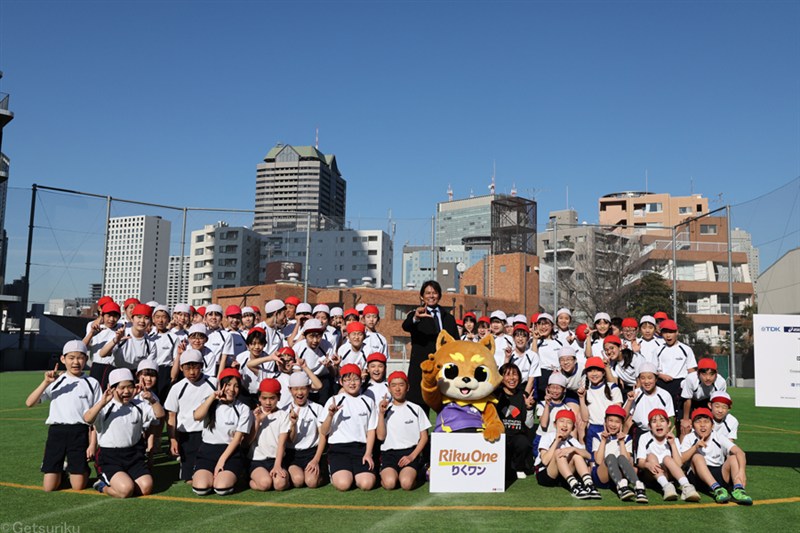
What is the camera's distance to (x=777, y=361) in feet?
25.3

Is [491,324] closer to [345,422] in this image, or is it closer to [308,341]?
[308,341]

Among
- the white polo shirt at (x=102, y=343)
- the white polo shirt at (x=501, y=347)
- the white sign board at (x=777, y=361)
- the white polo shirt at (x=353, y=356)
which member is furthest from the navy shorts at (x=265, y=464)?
the white sign board at (x=777, y=361)

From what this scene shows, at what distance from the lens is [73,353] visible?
22.5ft

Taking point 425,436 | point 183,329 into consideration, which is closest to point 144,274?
point 183,329

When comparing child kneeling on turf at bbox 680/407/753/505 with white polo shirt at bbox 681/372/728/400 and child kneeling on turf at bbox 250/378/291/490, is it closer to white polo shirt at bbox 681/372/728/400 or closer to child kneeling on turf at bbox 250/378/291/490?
white polo shirt at bbox 681/372/728/400

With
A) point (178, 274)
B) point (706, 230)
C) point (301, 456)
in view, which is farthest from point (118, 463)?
point (706, 230)

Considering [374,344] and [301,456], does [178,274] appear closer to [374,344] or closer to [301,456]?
[374,344]

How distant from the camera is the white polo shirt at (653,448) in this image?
6.93 metres

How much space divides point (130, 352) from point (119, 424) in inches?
76.5

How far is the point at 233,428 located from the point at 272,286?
30587 mm

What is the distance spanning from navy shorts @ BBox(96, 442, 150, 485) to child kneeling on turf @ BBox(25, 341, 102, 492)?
0.78ft

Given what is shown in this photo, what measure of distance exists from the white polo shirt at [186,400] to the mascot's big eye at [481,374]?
2.85 meters

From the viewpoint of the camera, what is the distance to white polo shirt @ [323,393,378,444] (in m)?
7.18

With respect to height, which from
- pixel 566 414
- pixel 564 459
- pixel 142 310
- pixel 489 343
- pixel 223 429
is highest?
pixel 142 310
